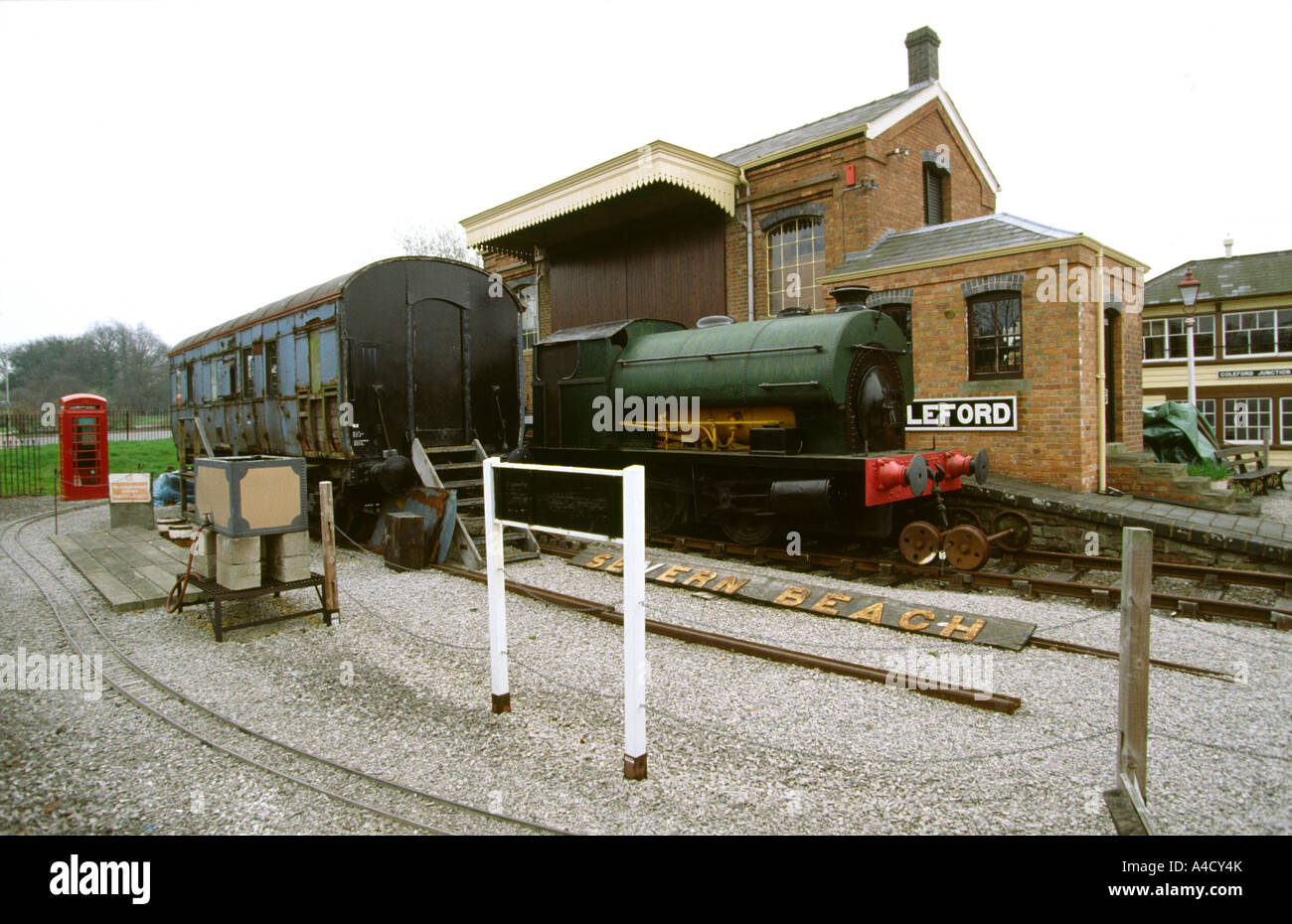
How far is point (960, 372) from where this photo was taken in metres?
10.7

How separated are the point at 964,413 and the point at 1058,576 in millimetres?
3662

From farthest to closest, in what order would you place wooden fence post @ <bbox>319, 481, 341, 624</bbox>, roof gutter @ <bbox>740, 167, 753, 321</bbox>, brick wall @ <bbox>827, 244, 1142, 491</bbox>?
roof gutter @ <bbox>740, 167, 753, 321</bbox> < brick wall @ <bbox>827, 244, 1142, 491</bbox> < wooden fence post @ <bbox>319, 481, 341, 624</bbox>

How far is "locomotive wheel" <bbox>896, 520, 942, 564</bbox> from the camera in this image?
7.77m

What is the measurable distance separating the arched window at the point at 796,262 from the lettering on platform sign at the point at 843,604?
7.81m

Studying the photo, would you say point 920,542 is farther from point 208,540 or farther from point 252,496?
point 208,540

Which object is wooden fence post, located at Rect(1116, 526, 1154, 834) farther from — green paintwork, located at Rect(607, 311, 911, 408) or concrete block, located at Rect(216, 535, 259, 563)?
concrete block, located at Rect(216, 535, 259, 563)

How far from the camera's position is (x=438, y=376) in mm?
10094

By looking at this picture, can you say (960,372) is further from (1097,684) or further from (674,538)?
(1097,684)

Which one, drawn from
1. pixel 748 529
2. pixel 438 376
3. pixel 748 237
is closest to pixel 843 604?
pixel 748 529

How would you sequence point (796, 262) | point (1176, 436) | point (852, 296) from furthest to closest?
point (796, 262) < point (1176, 436) < point (852, 296)

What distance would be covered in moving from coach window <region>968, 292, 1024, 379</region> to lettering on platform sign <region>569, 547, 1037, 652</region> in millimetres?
5397

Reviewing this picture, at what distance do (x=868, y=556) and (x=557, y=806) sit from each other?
6.45 meters

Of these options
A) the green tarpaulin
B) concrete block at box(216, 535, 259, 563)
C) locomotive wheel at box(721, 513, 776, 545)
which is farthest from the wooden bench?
concrete block at box(216, 535, 259, 563)
